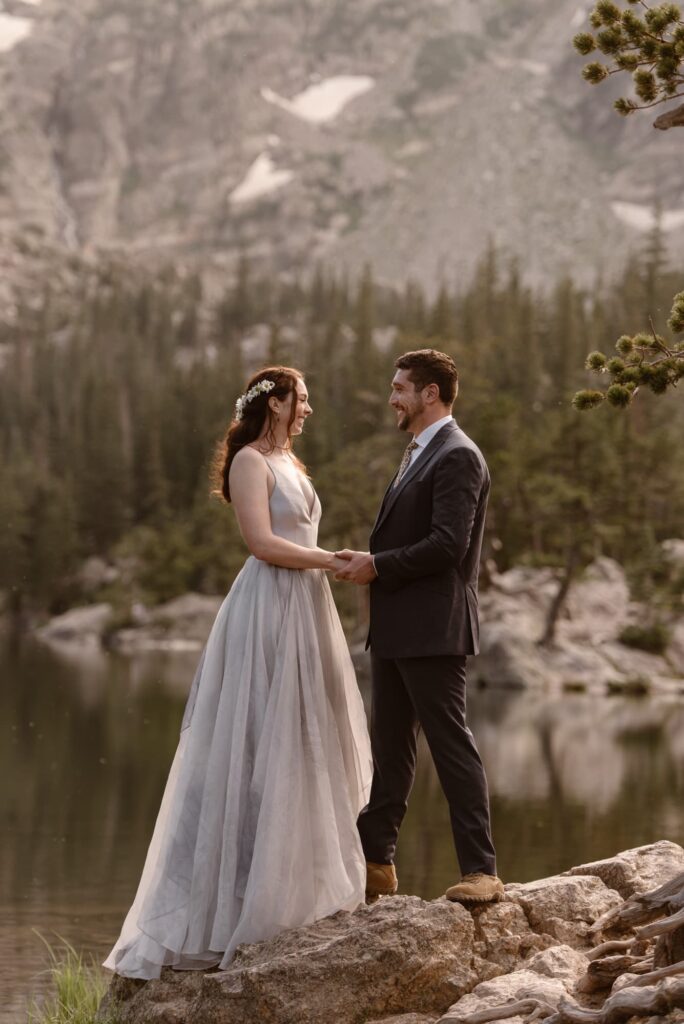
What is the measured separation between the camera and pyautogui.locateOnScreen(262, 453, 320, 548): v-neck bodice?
6.61m

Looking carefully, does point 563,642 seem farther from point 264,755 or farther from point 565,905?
Answer: point 264,755

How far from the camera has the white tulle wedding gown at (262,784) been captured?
6.14 m

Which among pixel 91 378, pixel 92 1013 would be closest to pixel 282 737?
pixel 92 1013

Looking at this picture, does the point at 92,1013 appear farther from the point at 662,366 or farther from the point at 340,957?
the point at 662,366

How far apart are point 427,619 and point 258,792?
107 cm

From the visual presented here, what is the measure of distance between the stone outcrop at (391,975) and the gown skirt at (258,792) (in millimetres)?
178

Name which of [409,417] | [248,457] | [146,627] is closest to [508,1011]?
[409,417]

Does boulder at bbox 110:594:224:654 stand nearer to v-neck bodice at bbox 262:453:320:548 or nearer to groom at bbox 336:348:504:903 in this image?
v-neck bodice at bbox 262:453:320:548

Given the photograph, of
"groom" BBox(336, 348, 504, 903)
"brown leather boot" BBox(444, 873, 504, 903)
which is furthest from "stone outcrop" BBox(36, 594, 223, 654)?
"brown leather boot" BBox(444, 873, 504, 903)

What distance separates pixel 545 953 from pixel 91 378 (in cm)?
9216

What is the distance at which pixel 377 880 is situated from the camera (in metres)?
6.55

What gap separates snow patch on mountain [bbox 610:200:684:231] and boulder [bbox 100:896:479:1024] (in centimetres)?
17600

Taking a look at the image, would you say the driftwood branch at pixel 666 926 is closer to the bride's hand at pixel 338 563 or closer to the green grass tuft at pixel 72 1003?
the bride's hand at pixel 338 563

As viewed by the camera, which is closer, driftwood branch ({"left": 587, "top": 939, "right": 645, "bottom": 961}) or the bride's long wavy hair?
driftwood branch ({"left": 587, "top": 939, "right": 645, "bottom": 961})
